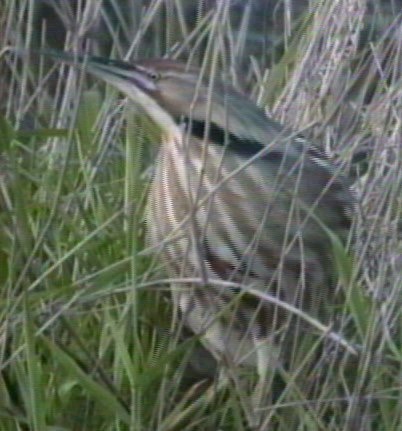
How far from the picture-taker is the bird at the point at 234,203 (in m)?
1.38

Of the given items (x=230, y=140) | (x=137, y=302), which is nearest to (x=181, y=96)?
(x=230, y=140)

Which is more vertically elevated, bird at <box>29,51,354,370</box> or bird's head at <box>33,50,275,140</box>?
bird's head at <box>33,50,275,140</box>

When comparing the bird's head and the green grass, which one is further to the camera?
the bird's head

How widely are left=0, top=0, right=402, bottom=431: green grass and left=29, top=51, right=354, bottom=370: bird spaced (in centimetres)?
3

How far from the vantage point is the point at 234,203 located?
1447 millimetres

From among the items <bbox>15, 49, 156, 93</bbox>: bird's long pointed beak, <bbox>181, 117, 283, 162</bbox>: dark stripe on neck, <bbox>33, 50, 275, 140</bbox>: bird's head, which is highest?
<bbox>15, 49, 156, 93</bbox>: bird's long pointed beak

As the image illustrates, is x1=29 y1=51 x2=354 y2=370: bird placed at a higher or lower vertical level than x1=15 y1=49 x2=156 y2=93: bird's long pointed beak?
lower

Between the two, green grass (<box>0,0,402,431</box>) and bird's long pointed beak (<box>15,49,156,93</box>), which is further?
bird's long pointed beak (<box>15,49,156,93</box>)

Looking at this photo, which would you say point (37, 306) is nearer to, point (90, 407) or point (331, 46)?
point (90, 407)

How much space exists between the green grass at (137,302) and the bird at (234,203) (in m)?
0.03

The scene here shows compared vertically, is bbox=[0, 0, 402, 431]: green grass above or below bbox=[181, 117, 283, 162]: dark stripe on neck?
below

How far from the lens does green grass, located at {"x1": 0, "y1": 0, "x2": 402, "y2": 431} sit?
1210mm

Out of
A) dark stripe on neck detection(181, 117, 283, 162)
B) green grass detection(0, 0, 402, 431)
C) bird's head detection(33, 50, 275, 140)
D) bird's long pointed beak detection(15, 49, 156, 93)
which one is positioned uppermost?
bird's long pointed beak detection(15, 49, 156, 93)

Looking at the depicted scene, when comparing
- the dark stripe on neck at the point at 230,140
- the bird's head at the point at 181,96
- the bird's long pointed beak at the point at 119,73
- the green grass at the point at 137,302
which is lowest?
the green grass at the point at 137,302
